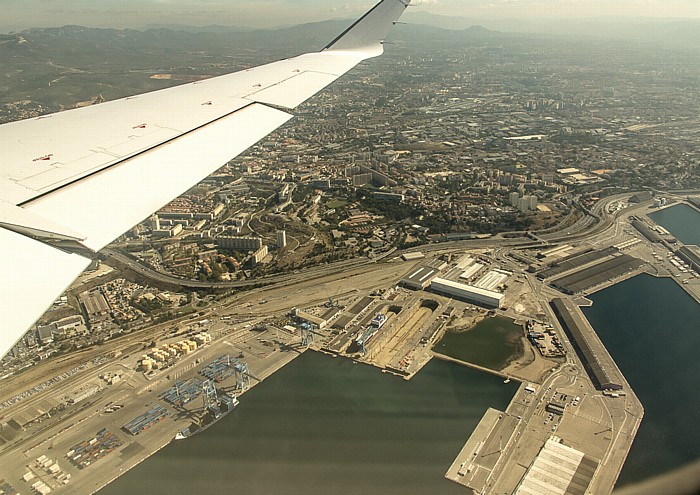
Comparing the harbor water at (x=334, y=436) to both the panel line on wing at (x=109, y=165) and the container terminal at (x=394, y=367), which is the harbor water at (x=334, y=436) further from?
the panel line on wing at (x=109, y=165)

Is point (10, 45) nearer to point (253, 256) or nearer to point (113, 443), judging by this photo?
point (253, 256)

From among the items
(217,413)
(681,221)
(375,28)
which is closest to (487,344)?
(217,413)

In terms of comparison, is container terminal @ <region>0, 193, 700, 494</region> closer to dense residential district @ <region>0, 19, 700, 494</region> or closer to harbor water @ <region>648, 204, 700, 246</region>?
dense residential district @ <region>0, 19, 700, 494</region>

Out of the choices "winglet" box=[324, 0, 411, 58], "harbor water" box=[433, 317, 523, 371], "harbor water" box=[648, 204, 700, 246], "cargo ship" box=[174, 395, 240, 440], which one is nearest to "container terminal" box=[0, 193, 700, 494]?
"cargo ship" box=[174, 395, 240, 440]

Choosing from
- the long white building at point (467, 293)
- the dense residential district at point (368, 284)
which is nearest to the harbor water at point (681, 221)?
the dense residential district at point (368, 284)

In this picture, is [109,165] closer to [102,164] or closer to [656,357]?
[102,164]

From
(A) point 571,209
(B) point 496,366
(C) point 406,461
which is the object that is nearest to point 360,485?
(C) point 406,461

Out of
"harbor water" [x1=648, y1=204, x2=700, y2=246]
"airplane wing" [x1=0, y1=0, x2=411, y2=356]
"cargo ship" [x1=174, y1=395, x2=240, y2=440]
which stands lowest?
"cargo ship" [x1=174, y1=395, x2=240, y2=440]
